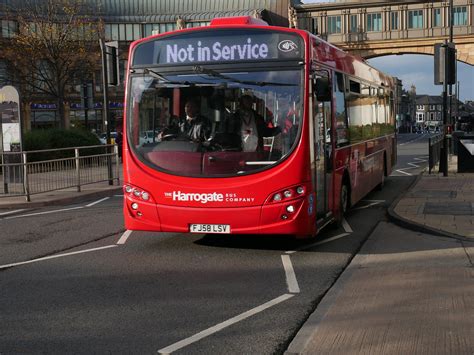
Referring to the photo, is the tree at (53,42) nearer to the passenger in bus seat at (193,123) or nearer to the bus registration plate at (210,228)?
the passenger in bus seat at (193,123)

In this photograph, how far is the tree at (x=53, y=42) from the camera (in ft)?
107

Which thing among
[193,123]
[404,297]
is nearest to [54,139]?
[193,123]

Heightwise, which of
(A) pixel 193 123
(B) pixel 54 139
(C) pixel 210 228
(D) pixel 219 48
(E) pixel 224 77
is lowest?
(C) pixel 210 228

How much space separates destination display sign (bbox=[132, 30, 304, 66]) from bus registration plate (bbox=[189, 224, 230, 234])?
7.10 ft

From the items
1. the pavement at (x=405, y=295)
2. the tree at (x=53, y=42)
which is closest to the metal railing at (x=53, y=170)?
the pavement at (x=405, y=295)

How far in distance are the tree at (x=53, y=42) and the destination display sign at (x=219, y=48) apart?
88.0ft

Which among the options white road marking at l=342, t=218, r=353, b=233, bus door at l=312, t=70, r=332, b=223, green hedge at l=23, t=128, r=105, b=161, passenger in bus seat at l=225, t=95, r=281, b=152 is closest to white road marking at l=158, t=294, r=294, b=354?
passenger in bus seat at l=225, t=95, r=281, b=152

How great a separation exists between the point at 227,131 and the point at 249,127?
0.99 feet

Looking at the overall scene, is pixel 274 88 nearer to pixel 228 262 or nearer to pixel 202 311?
pixel 228 262

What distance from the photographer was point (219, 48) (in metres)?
7.73

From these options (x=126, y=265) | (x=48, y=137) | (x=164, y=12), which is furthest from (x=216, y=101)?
(x=164, y=12)

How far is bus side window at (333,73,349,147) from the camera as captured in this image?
30.0 feet

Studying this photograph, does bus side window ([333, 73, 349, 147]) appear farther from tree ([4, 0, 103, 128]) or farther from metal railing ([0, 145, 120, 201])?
tree ([4, 0, 103, 128])

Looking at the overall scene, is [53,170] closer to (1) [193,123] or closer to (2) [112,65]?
(2) [112,65]
